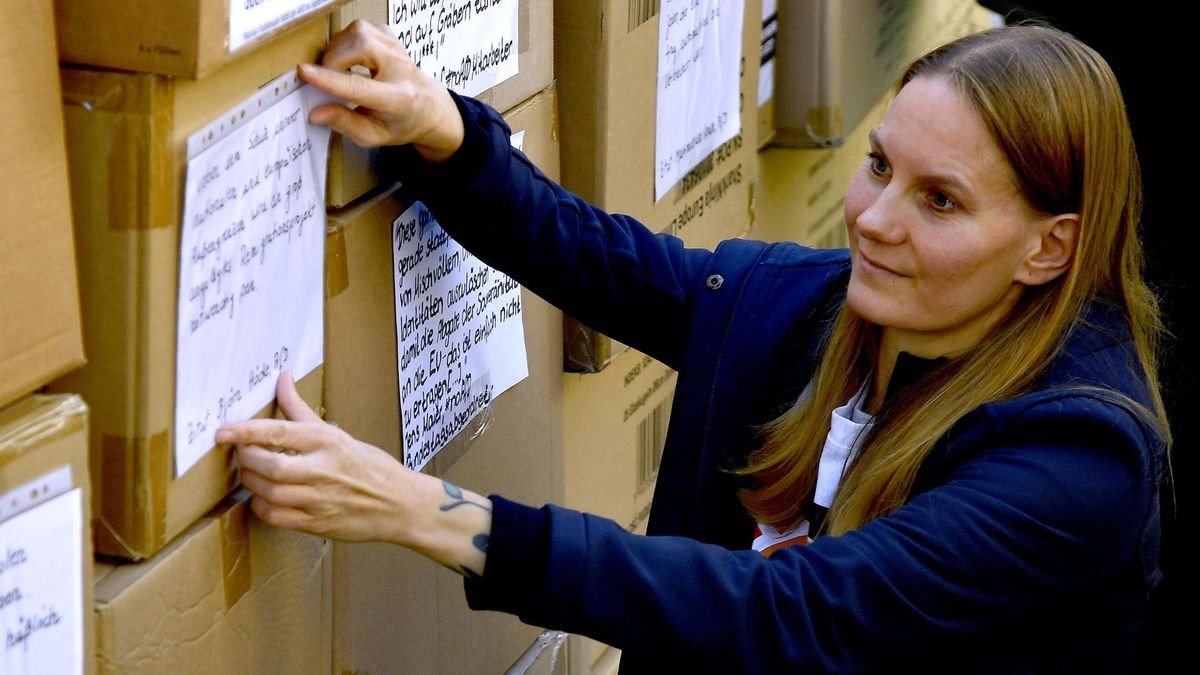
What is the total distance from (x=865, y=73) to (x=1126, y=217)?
1115 mm

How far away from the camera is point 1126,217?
1.25 metres

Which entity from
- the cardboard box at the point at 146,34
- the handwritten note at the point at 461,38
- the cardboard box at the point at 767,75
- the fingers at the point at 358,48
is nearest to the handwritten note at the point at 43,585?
the cardboard box at the point at 146,34

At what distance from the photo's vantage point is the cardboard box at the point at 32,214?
2.56 ft

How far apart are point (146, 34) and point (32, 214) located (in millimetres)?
120

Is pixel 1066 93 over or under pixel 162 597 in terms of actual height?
over

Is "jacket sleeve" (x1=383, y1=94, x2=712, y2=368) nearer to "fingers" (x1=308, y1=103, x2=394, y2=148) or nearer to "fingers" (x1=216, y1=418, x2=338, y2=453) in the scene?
"fingers" (x1=308, y1=103, x2=394, y2=148)

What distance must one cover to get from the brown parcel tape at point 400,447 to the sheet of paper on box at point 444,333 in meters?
0.02

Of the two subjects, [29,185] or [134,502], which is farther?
[134,502]

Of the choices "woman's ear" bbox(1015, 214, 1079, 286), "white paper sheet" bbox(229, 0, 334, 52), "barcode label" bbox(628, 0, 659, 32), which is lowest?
"woman's ear" bbox(1015, 214, 1079, 286)

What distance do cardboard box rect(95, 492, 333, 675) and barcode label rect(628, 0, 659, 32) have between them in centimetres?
62

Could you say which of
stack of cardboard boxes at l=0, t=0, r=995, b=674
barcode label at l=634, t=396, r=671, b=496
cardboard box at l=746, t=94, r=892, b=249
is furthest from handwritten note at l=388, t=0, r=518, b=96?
cardboard box at l=746, t=94, r=892, b=249

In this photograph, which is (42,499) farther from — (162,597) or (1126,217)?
(1126,217)

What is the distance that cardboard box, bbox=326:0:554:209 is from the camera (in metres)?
1.09

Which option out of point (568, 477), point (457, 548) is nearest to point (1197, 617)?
point (568, 477)
